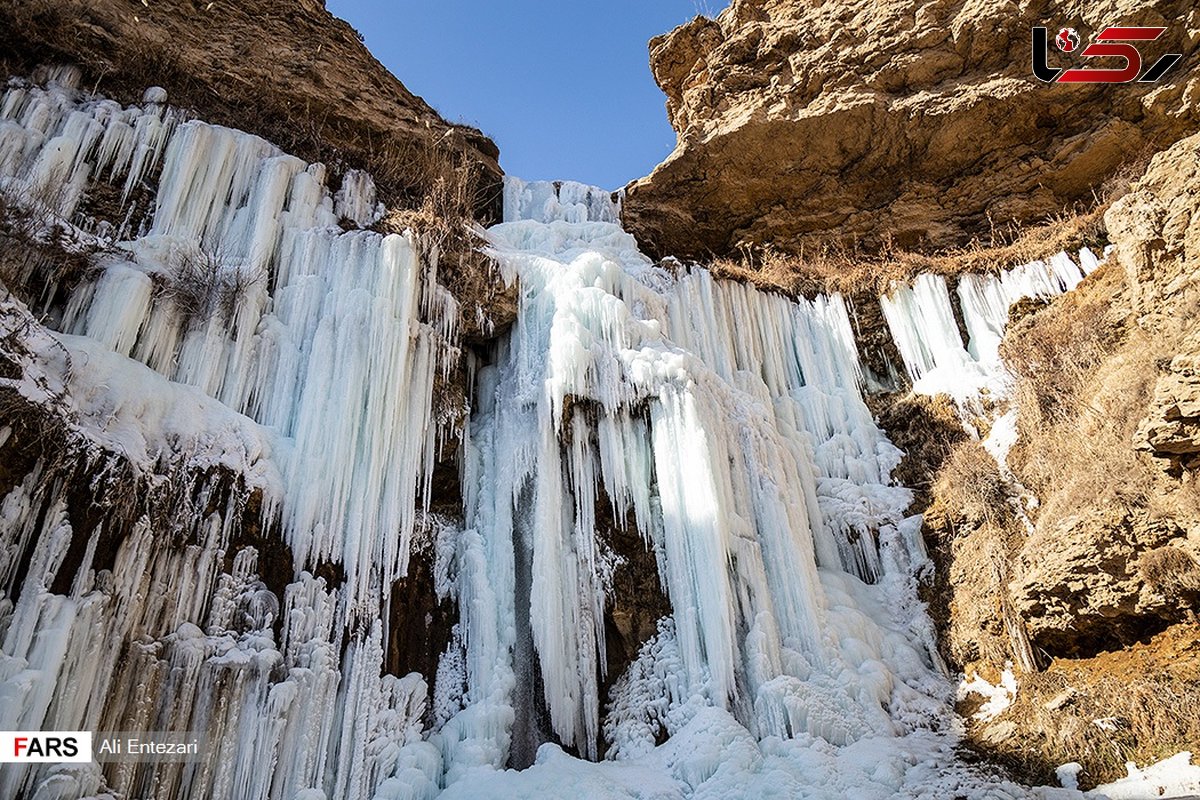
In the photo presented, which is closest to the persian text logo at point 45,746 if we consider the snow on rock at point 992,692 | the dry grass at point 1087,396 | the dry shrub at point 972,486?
the snow on rock at point 992,692

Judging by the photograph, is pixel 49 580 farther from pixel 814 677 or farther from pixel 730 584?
pixel 814 677

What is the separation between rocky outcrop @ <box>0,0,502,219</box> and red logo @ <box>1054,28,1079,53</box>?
1097cm

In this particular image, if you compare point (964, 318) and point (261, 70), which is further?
point (261, 70)

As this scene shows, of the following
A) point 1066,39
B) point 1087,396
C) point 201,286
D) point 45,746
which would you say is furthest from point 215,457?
point 1066,39

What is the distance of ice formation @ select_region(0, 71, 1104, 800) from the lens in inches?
253

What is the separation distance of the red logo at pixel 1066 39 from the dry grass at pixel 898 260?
8.11ft

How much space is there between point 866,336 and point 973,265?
216 centimetres

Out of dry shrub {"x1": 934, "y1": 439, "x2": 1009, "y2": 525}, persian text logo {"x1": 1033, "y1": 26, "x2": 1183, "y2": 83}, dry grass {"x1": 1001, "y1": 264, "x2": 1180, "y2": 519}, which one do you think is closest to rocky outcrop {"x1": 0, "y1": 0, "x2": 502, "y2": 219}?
dry shrub {"x1": 934, "y1": 439, "x2": 1009, "y2": 525}

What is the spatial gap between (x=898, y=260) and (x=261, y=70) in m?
12.3

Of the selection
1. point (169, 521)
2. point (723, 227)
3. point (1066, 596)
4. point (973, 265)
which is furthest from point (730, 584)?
point (723, 227)

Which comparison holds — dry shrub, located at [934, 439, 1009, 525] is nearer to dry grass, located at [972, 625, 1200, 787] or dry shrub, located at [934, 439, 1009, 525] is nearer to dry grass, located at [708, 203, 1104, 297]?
dry grass, located at [972, 625, 1200, 787]

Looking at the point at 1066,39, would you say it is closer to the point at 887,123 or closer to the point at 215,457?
the point at 887,123

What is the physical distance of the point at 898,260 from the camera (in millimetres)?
13961

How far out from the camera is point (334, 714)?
286 inches
